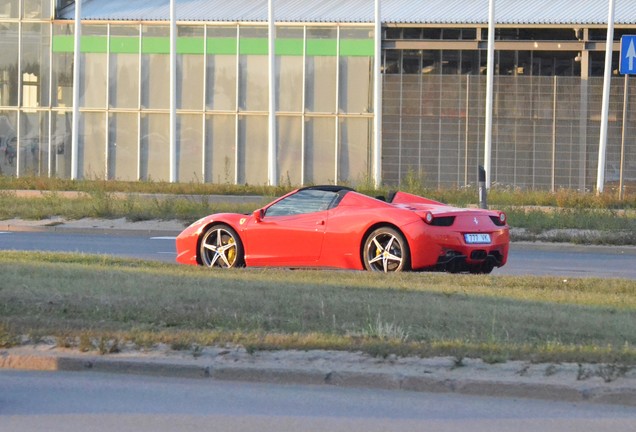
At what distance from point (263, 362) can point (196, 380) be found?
1.66ft

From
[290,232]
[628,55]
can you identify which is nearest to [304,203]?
[290,232]

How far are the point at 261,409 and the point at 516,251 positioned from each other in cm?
1467

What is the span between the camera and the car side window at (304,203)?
14.9 metres

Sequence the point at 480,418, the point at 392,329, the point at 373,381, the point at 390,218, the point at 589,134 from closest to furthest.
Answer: the point at 480,418, the point at 373,381, the point at 392,329, the point at 390,218, the point at 589,134

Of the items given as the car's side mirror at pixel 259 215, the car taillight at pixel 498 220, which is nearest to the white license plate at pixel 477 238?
the car taillight at pixel 498 220

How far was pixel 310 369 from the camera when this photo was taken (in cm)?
808

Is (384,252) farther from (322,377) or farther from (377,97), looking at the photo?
(377,97)

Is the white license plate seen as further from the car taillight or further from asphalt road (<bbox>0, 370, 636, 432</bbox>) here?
asphalt road (<bbox>0, 370, 636, 432</bbox>)

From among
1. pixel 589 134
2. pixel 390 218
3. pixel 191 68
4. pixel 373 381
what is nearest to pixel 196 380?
pixel 373 381

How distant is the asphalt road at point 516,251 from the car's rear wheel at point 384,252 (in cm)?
264

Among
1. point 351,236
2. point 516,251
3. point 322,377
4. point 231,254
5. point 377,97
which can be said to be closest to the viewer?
point 322,377

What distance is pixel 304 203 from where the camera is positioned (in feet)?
49.3

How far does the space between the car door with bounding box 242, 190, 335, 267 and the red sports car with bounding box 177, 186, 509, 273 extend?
0.04 feet

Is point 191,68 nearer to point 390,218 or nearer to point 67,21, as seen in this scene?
point 67,21
